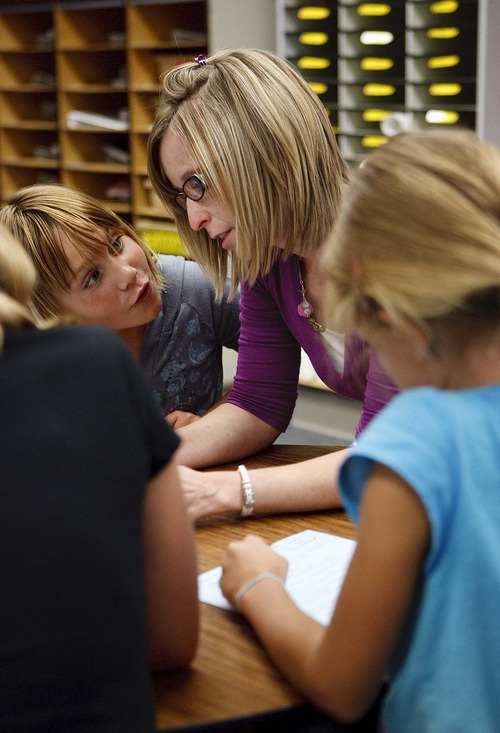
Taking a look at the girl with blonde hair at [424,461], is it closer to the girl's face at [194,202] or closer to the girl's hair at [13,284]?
the girl's hair at [13,284]

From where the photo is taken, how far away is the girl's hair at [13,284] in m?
0.83

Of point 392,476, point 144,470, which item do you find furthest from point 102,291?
point 392,476

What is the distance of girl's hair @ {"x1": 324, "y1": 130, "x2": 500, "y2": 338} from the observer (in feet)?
2.68

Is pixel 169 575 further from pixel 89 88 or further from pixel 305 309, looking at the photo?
pixel 89 88

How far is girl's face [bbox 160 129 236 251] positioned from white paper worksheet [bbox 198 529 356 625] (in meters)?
0.61

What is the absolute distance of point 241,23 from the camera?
3975mm

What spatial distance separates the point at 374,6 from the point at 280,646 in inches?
122

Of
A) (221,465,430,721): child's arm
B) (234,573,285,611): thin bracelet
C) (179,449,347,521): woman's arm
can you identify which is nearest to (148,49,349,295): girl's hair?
(179,449,347,521): woman's arm

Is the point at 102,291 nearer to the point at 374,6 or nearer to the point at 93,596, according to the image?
the point at 93,596

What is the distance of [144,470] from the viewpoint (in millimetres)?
829

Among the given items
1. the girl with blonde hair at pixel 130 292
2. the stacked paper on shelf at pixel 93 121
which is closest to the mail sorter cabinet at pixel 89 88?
the stacked paper on shelf at pixel 93 121

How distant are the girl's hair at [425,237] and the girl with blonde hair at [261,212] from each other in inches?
21.6

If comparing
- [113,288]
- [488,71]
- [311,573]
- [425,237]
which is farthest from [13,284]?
[488,71]

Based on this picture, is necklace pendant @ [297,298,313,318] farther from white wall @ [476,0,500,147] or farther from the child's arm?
white wall @ [476,0,500,147]
